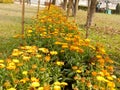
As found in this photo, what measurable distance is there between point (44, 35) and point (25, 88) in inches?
101

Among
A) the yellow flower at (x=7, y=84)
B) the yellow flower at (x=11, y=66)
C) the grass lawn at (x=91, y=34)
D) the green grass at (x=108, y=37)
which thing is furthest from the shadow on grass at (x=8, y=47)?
the green grass at (x=108, y=37)

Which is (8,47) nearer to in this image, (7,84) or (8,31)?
(7,84)

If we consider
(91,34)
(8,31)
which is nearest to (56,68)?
(8,31)

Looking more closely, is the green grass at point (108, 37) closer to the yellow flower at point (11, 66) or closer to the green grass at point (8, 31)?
the green grass at point (8, 31)

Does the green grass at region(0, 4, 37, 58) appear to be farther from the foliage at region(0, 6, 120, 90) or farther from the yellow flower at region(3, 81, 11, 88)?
the yellow flower at region(3, 81, 11, 88)

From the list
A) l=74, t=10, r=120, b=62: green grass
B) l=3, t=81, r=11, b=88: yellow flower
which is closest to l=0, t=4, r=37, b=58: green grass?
l=3, t=81, r=11, b=88: yellow flower

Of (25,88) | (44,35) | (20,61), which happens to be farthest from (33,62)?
(44,35)

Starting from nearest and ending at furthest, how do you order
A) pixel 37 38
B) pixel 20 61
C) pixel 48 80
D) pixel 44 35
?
pixel 48 80 → pixel 20 61 → pixel 44 35 → pixel 37 38

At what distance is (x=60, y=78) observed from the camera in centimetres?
466

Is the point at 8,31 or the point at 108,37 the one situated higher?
the point at 8,31

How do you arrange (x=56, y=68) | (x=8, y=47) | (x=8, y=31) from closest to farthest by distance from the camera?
(x=56, y=68)
(x=8, y=47)
(x=8, y=31)

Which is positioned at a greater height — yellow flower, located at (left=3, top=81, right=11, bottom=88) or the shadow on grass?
yellow flower, located at (left=3, top=81, right=11, bottom=88)

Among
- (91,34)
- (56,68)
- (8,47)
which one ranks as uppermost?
(56,68)

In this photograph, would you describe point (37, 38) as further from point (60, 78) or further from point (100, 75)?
point (100, 75)
